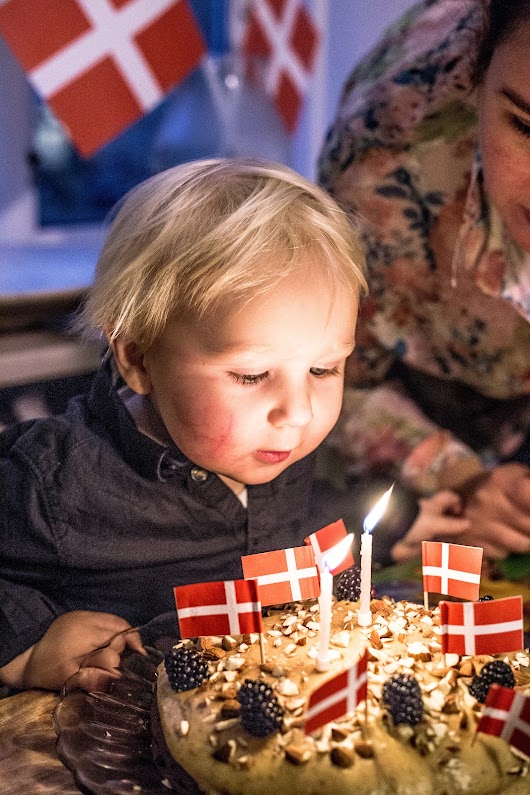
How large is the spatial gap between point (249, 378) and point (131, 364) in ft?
0.52

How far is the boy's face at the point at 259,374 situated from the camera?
3.38 ft

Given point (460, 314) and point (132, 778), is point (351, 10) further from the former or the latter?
point (132, 778)

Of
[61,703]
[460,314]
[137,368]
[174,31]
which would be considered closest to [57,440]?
[137,368]

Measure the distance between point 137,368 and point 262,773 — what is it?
0.47 metres

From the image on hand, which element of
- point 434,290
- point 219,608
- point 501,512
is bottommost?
point 501,512

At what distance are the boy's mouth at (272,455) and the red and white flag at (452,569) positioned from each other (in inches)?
7.1

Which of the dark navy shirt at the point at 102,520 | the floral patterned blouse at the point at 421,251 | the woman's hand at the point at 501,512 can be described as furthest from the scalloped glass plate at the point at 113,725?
the floral patterned blouse at the point at 421,251

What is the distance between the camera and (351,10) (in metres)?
2.60

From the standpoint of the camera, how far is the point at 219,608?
941 millimetres

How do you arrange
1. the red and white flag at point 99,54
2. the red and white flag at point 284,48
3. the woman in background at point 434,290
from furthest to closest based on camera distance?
1. the red and white flag at point 284,48
2. the red and white flag at point 99,54
3. the woman in background at point 434,290

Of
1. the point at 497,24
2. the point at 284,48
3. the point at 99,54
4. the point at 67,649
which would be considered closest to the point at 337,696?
the point at 67,649

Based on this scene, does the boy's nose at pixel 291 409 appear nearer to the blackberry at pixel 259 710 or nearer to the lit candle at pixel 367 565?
the lit candle at pixel 367 565

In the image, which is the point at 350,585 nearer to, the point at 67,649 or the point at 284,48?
the point at 67,649

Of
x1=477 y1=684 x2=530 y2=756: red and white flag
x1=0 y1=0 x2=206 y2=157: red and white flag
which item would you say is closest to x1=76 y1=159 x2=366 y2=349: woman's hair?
x1=477 y1=684 x2=530 y2=756: red and white flag
